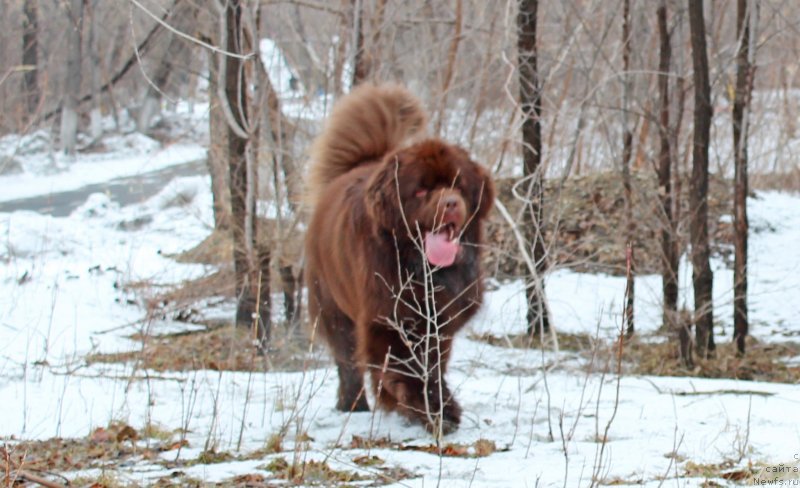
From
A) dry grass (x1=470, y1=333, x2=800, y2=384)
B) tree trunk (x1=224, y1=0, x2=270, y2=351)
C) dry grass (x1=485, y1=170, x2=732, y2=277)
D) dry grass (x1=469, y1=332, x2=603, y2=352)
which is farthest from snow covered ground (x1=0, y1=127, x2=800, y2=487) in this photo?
tree trunk (x1=224, y1=0, x2=270, y2=351)

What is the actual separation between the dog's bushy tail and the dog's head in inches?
45.3

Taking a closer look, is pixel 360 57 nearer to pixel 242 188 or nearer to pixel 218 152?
pixel 242 188

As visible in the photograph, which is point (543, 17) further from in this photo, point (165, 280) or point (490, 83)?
point (165, 280)

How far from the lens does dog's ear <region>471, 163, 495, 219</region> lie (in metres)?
5.59

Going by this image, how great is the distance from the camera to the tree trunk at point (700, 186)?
25.1 feet

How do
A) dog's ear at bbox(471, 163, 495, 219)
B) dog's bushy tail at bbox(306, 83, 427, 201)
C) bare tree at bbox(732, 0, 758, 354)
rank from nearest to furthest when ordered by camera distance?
dog's ear at bbox(471, 163, 495, 219), dog's bushy tail at bbox(306, 83, 427, 201), bare tree at bbox(732, 0, 758, 354)

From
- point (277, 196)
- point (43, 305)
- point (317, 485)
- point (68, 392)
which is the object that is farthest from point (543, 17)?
point (317, 485)

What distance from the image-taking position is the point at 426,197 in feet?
17.4

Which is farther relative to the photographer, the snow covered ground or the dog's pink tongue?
the dog's pink tongue

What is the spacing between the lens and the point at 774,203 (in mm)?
15000

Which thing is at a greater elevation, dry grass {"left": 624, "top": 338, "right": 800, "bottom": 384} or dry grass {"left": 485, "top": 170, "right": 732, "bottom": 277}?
dry grass {"left": 485, "top": 170, "right": 732, "bottom": 277}

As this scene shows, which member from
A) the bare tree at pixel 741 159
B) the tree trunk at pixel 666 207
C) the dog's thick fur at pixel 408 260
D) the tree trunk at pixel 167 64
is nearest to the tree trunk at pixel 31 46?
the tree trunk at pixel 167 64

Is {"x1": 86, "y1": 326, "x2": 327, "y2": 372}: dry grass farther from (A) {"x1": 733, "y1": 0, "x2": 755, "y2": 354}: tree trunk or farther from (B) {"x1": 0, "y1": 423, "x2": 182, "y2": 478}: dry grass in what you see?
(A) {"x1": 733, "y1": 0, "x2": 755, "y2": 354}: tree trunk

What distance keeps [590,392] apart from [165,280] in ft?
23.9
